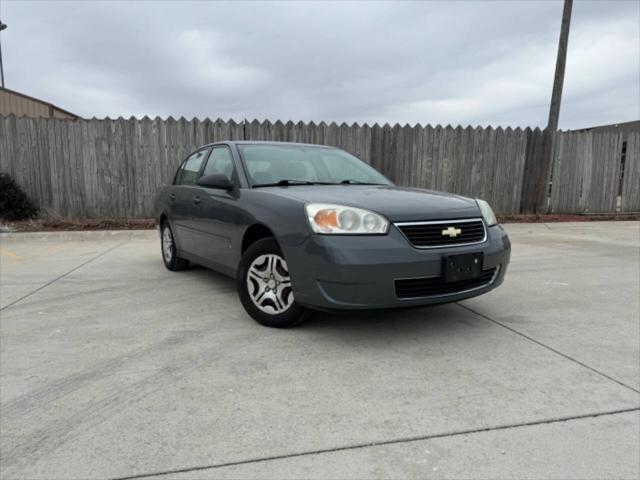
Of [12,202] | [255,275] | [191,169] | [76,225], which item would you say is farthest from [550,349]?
[12,202]

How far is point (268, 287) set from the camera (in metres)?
3.67

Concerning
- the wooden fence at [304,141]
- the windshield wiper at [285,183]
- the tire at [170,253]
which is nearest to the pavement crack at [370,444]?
the windshield wiper at [285,183]

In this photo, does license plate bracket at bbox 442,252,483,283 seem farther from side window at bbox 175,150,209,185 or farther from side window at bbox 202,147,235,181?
side window at bbox 175,150,209,185

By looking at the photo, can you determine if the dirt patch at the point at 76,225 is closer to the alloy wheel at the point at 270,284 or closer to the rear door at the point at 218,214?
the rear door at the point at 218,214

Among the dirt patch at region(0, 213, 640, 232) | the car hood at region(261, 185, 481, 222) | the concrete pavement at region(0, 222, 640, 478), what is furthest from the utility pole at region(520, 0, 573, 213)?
the car hood at region(261, 185, 481, 222)

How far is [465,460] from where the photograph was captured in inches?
80.4

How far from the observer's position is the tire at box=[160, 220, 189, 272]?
580 cm

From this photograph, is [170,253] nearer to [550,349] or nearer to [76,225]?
[550,349]

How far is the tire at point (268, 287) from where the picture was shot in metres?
3.56

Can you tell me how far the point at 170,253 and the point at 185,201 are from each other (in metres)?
1.02

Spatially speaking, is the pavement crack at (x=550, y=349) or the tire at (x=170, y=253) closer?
the pavement crack at (x=550, y=349)

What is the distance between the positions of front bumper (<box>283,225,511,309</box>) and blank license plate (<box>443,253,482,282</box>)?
55 mm

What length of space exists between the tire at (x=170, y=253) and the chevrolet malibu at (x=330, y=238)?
123 centimetres

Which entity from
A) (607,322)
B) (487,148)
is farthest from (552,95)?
(607,322)
